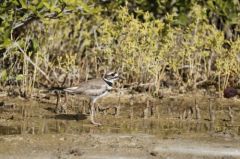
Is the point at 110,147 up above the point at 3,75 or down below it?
below

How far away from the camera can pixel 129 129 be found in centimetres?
1008

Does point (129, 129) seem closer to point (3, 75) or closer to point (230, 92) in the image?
point (230, 92)

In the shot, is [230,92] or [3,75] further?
[230,92]

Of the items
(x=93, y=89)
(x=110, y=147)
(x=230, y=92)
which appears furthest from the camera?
(x=230, y=92)

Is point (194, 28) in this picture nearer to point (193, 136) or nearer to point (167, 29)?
point (167, 29)

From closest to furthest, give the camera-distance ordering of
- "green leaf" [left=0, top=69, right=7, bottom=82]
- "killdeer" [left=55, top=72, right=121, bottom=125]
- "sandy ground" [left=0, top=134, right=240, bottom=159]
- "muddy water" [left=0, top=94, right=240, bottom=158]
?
"sandy ground" [left=0, top=134, right=240, bottom=159]
"muddy water" [left=0, top=94, right=240, bottom=158]
"killdeer" [left=55, top=72, right=121, bottom=125]
"green leaf" [left=0, top=69, right=7, bottom=82]

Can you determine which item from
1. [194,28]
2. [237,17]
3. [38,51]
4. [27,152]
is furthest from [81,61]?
[27,152]

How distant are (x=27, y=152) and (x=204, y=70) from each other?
605cm

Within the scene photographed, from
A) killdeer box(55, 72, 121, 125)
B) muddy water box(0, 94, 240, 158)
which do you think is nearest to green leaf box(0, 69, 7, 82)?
muddy water box(0, 94, 240, 158)

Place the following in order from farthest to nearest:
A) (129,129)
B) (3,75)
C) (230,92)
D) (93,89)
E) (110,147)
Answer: (230,92) < (3,75) < (93,89) < (129,129) < (110,147)

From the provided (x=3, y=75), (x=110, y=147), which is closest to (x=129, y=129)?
(x=110, y=147)

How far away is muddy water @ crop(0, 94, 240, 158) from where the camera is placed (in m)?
8.66

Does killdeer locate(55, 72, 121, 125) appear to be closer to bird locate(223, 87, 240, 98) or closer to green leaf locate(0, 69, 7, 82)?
green leaf locate(0, 69, 7, 82)

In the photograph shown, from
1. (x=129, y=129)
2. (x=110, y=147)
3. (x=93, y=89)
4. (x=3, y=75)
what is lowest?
(x=110, y=147)
